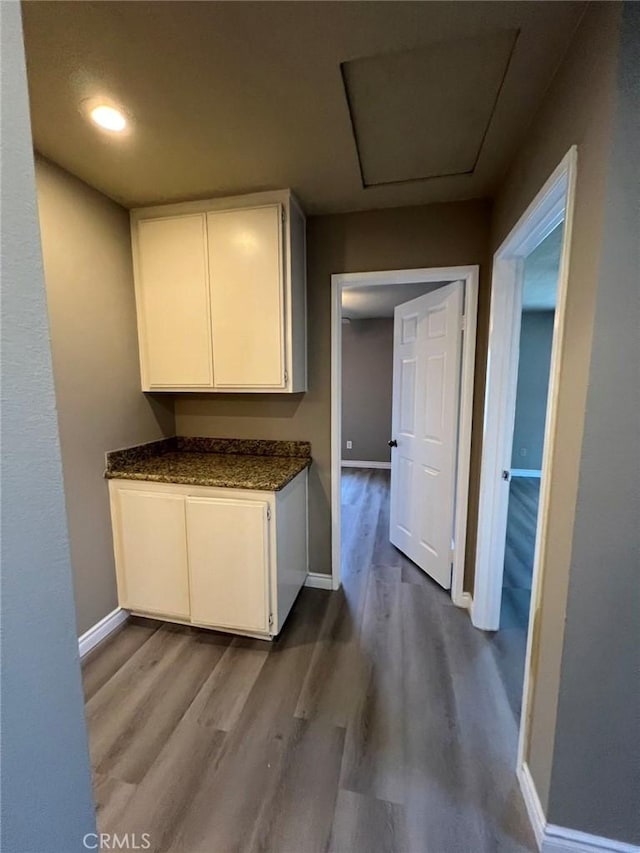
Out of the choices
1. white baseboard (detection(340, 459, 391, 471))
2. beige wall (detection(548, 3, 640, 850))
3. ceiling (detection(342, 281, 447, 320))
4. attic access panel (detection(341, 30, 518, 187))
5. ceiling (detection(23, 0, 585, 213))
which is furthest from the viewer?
white baseboard (detection(340, 459, 391, 471))

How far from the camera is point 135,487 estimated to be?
6.50 ft

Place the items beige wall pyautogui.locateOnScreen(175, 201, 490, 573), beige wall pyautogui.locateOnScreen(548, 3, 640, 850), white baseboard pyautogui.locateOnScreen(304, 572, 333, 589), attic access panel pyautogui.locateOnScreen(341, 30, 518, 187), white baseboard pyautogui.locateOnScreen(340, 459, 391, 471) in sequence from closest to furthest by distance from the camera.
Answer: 1. beige wall pyautogui.locateOnScreen(548, 3, 640, 850)
2. attic access panel pyautogui.locateOnScreen(341, 30, 518, 187)
3. beige wall pyautogui.locateOnScreen(175, 201, 490, 573)
4. white baseboard pyautogui.locateOnScreen(304, 572, 333, 589)
5. white baseboard pyautogui.locateOnScreen(340, 459, 391, 471)

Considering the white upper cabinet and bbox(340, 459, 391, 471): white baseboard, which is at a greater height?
the white upper cabinet

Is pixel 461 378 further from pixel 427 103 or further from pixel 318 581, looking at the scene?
pixel 318 581

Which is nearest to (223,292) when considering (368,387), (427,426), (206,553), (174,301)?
(174,301)

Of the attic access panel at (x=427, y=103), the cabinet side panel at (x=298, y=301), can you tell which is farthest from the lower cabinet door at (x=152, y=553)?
the attic access panel at (x=427, y=103)

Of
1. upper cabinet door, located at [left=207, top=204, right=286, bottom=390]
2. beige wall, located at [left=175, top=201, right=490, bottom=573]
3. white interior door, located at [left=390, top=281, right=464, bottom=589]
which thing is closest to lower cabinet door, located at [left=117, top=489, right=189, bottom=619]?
beige wall, located at [left=175, top=201, right=490, bottom=573]

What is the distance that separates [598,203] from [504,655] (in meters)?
2.02

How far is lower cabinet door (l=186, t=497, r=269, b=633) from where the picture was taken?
1828 millimetres

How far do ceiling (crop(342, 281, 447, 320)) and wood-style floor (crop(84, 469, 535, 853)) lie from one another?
2849mm

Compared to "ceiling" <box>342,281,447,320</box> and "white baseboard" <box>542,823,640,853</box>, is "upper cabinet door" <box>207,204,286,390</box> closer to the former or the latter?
"ceiling" <box>342,281,447,320</box>

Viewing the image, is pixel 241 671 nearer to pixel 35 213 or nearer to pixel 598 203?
pixel 35 213

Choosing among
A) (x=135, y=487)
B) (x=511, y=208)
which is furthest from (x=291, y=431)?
(x=511, y=208)

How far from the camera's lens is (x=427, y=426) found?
2.50 m
